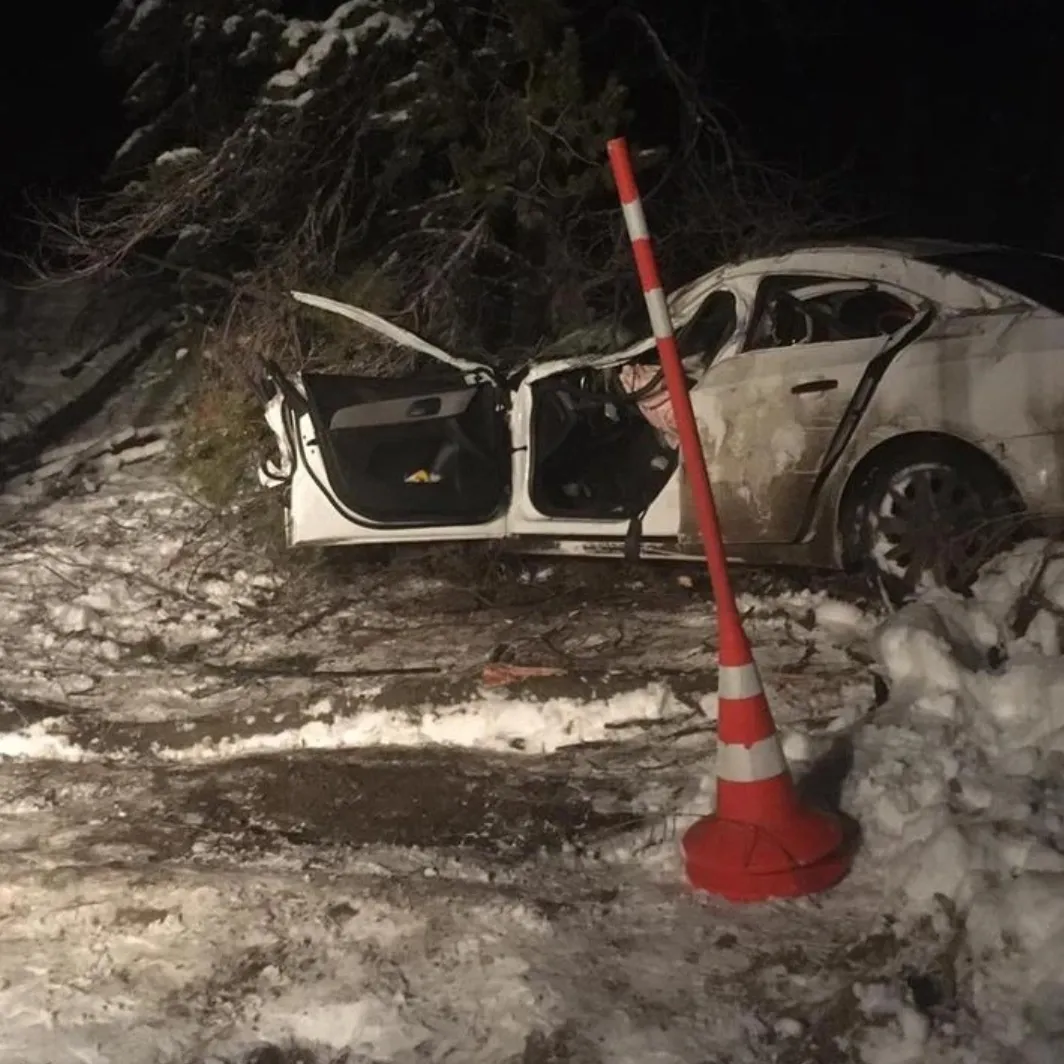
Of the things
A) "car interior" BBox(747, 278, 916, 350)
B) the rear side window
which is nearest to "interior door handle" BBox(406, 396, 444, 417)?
"car interior" BBox(747, 278, 916, 350)

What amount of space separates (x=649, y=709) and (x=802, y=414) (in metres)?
1.47

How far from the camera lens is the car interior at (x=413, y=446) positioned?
7266 millimetres

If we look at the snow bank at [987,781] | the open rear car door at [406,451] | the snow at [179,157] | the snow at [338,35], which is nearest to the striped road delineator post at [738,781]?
the snow bank at [987,781]

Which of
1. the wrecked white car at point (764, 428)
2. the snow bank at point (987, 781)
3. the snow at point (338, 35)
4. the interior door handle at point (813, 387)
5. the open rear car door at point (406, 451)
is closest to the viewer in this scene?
the snow bank at point (987, 781)

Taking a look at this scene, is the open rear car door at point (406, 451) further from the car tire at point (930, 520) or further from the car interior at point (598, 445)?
the car tire at point (930, 520)

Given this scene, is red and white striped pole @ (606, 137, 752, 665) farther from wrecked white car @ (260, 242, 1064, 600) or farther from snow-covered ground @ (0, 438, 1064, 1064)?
wrecked white car @ (260, 242, 1064, 600)

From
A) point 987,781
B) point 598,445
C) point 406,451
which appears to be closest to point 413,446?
point 406,451

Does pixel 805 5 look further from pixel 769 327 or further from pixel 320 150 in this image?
pixel 769 327

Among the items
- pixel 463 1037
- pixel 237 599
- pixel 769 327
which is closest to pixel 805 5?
pixel 769 327

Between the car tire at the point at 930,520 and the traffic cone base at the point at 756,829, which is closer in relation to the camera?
the traffic cone base at the point at 756,829

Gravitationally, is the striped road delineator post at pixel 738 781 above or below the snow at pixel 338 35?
below

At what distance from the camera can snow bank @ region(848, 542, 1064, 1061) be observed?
3.50 metres

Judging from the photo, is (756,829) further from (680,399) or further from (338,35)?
(338,35)

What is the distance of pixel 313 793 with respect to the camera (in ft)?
17.9
